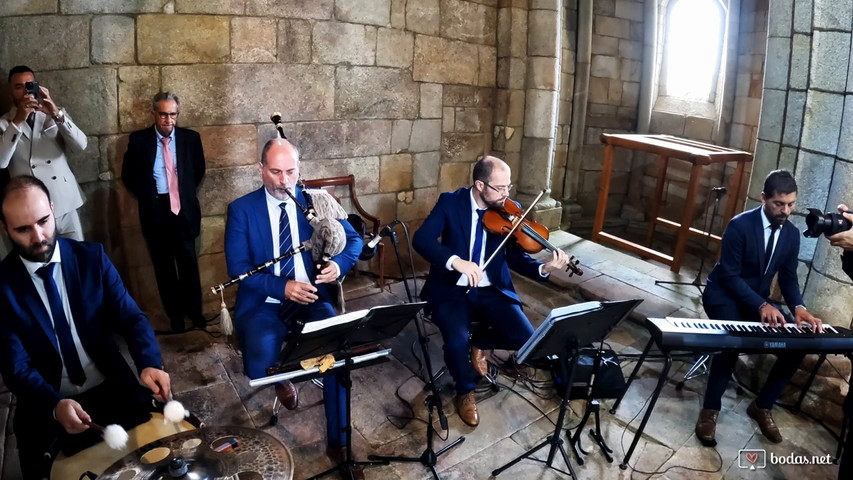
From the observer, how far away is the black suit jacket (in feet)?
12.8

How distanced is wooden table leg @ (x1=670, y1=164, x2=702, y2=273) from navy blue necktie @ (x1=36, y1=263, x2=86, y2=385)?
476cm

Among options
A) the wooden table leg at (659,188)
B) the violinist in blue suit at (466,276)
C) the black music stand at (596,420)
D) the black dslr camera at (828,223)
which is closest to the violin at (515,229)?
the violinist in blue suit at (466,276)

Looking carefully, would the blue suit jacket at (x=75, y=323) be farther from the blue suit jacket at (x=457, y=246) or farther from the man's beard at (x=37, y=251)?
the blue suit jacket at (x=457, y=246)

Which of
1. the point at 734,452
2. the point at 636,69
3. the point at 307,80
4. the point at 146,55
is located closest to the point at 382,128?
the point at 307,80

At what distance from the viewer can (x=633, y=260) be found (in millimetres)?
5820

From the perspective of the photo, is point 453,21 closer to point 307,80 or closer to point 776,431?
point 307,80

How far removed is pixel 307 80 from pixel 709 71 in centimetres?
552

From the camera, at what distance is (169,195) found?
3.95m

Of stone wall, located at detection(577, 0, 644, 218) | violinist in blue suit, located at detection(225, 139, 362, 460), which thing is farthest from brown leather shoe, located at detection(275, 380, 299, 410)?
stone wall, located at detection(577, 0, 644, 218)

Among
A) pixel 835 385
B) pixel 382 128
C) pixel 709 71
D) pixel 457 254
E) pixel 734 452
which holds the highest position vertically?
pixel 709 71

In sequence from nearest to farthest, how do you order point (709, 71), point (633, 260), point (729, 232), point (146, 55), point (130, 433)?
1. point (130, 433)
2. point (729, 232)
3. point (146, 55)
4. point (633, 260)
5. point (709, 71)

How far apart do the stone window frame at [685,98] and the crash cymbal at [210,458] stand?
23.2 ft

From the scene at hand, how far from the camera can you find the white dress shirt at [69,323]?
7.20ft

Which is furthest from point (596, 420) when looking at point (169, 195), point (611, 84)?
point (611, 84)
